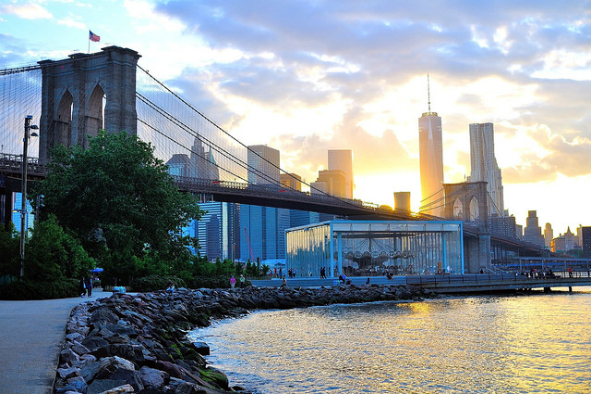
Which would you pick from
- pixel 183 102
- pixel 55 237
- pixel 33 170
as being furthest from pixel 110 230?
pixel 183 102

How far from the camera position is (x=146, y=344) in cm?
1669

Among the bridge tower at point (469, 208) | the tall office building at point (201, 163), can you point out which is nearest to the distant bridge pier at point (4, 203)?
the tall office building at point (201, 163)

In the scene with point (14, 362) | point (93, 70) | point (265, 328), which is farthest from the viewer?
point (93, 70)

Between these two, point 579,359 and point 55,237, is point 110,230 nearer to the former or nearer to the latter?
point 55,237

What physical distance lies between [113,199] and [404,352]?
27328 millimetres

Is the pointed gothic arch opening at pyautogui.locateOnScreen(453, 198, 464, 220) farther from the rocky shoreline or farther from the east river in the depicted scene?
the east river

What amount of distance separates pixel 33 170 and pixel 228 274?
18620 millimetres

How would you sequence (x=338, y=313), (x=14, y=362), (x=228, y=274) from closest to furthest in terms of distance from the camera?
(x=14, y=362)
(x=338, y=313)
(x=228, y=274)

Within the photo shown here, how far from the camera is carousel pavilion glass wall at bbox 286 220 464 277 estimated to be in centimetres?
6091

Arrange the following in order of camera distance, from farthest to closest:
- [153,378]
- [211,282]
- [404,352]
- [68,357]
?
[211,282], [404,352], [68,357], [153,378]

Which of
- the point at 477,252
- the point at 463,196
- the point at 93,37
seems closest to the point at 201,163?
the point at 93,37

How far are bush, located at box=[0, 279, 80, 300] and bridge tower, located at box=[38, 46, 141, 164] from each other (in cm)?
2808

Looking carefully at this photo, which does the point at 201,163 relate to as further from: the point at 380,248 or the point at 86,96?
the point at 380,248

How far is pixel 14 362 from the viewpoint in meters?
11.0
